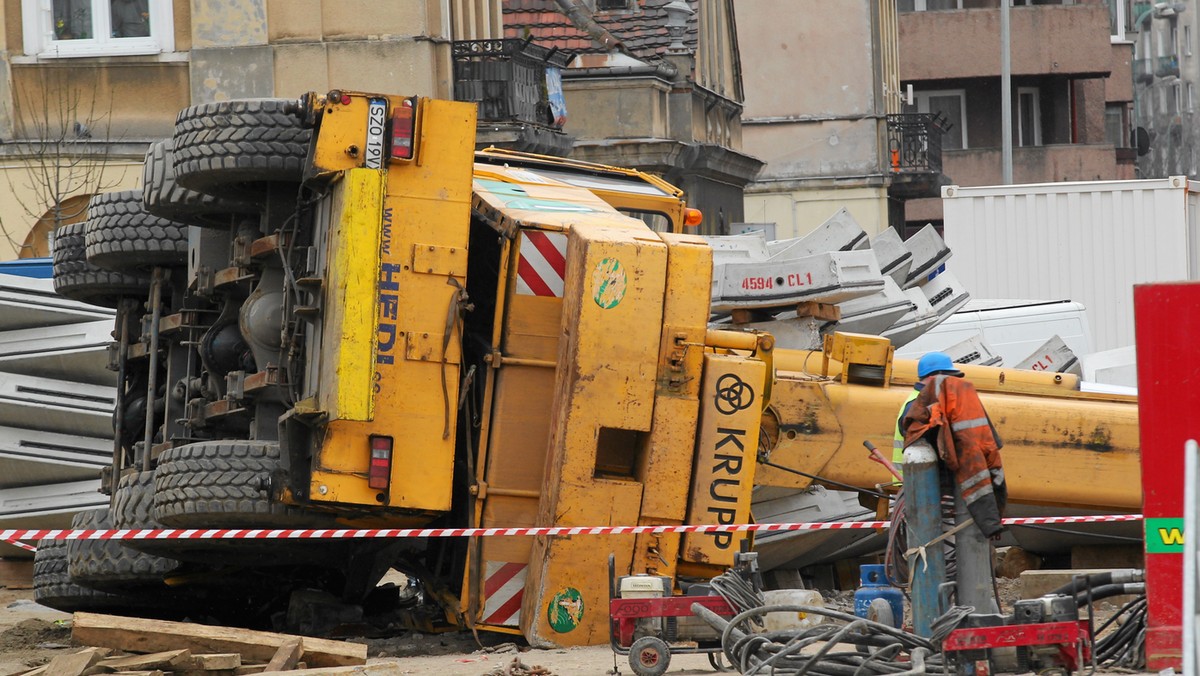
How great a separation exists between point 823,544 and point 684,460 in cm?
230

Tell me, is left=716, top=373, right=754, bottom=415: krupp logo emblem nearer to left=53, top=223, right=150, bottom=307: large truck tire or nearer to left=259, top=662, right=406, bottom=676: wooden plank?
left=259, top=662, right=406, bottom=676: wooden plank

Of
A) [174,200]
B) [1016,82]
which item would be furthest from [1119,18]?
[174,200]

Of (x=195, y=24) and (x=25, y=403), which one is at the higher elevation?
(x=195, y=24)

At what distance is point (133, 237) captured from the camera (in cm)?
988

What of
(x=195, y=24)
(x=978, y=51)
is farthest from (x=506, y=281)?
(x=978, y=51)

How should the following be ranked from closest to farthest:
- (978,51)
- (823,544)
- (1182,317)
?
(1182,317) < (823,544) < (978,51)

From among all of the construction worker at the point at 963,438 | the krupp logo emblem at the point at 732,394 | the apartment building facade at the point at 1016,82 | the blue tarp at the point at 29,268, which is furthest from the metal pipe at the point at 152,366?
the apartment building facade at the point at 1016,82

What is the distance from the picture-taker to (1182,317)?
19.1 feet

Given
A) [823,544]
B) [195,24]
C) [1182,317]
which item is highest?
[195,24]

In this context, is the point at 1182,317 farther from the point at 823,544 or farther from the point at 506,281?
the point at 823,544

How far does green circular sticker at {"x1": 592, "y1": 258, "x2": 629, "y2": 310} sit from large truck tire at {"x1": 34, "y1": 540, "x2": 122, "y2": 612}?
3.76 meters

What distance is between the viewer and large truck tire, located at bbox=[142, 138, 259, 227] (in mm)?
8805

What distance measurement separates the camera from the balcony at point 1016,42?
43406 millimetres

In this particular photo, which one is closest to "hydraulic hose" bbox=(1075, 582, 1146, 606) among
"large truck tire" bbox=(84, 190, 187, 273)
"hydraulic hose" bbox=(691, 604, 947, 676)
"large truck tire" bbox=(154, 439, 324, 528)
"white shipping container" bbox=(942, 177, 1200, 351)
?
"hydraulic hose" bbox=(691, 604, 947, 676)
